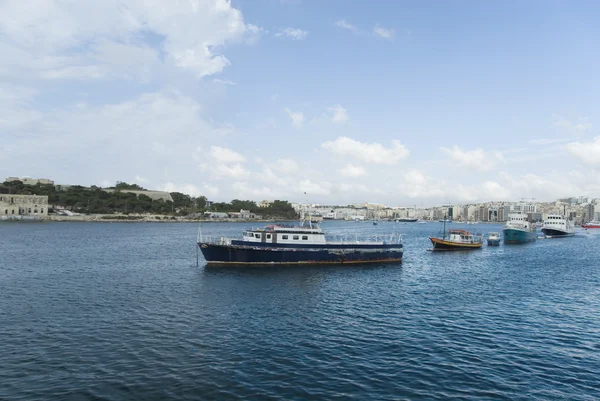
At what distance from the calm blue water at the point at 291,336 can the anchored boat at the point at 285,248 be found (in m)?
6.78

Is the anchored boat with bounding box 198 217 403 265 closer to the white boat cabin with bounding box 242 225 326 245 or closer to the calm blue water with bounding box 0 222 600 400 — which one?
the white boat cabin with bounding box 242 225 326 245

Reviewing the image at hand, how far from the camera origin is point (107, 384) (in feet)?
60.4

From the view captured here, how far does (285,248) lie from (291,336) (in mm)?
31988

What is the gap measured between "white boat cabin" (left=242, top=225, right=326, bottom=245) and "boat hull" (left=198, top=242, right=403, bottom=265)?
3.65 ft

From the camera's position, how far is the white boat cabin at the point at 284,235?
5831 cm

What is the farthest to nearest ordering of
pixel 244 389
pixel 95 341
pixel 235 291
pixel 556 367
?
pixel 235 291, pixel 95 341, pixel 556 367, pixel 244 389

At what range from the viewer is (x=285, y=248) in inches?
2286

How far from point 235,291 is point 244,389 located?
2186 cm

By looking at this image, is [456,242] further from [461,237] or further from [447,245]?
[461,237]

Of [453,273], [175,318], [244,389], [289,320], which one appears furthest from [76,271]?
[453,273]

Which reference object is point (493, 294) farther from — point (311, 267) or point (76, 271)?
point (76, 271)

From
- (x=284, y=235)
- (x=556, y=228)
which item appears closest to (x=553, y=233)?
(x=556, y=228)

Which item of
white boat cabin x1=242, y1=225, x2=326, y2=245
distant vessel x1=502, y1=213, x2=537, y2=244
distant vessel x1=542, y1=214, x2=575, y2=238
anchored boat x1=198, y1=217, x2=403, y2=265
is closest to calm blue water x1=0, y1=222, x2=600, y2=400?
anchored boat x1=198, y1=217, x2=403, y2=265

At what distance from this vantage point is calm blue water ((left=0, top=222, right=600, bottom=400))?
18.7 m
